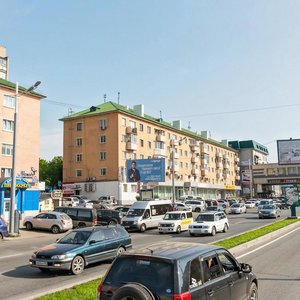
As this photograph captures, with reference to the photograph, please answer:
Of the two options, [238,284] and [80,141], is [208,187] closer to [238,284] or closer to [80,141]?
[80,141]

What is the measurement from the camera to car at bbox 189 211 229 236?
86.5 ft

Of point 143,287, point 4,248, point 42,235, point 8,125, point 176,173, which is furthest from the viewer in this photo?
point 176,173

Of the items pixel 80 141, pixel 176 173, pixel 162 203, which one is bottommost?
pixel 162 203

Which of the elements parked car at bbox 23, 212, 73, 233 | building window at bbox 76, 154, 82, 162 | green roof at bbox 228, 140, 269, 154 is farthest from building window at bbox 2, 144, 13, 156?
green roof at bbox 228, 140, 269, 154

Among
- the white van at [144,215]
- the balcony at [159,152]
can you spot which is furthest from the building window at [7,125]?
the balcony at [159,152]

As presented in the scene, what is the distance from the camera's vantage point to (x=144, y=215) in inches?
1238

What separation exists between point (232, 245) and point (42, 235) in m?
15.5

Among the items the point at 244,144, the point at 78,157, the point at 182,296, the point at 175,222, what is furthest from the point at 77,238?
the point at 244,144

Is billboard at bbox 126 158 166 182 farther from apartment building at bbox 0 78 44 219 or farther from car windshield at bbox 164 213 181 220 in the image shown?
car windshield at bbox 164 213 181 220

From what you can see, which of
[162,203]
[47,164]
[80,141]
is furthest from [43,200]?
[47,164]

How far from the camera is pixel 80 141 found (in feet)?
236

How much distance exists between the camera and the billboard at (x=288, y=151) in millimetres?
45594

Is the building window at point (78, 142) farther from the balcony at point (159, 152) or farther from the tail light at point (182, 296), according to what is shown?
the tail light at point (182, 296)

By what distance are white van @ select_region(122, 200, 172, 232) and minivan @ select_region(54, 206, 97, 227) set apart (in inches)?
95.5
